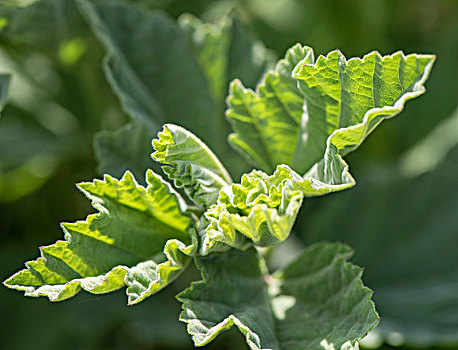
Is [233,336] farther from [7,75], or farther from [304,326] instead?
[7,75]

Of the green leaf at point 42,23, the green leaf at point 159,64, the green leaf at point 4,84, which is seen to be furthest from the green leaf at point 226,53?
the green leaf at point 4,84

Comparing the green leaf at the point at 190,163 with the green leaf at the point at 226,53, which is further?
the green leaf at the point at 226,53

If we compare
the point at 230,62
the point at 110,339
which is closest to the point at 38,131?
the point at 110,339

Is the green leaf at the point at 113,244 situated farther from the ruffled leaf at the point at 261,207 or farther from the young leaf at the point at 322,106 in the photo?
the young leaf at the point at 322,106

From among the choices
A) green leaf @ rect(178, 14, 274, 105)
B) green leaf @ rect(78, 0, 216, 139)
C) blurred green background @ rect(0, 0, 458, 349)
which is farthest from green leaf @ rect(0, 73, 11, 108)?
green leaf @ rect(178, 14, 274, 105)

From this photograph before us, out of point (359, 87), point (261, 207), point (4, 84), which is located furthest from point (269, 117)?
point (4, 84)

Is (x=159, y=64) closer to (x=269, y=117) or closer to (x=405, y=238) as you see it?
(x=269, y=117)
